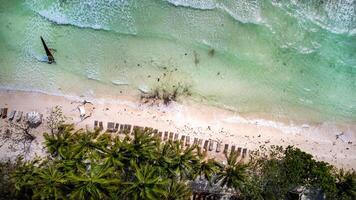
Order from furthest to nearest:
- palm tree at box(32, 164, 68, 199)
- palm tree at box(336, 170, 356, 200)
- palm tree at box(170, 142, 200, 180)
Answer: palm tree at box(336, 170, 356, 200) → palm tree at box(170, 142, 200, 180) → palm tree at box(32, 164, 68, 199)

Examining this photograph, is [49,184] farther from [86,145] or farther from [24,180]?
[86,145]

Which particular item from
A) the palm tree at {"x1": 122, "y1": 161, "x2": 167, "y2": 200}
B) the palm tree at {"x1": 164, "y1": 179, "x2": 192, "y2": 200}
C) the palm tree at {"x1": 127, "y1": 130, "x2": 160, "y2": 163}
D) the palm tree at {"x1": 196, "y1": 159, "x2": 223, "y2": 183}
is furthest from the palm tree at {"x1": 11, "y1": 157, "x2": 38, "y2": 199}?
the palm tree at {"x1": 196, "y1": 159, "x2": 223, "y2": 183}

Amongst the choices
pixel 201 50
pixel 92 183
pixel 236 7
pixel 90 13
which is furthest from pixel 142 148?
pixel 236 7

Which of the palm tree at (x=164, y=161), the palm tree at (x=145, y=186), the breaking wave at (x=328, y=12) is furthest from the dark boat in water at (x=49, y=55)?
the breaking wave at (x=328, y=12)

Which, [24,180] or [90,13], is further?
[90,13]

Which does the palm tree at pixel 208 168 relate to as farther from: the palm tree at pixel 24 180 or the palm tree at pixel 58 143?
the palm tree at pixel 24 180

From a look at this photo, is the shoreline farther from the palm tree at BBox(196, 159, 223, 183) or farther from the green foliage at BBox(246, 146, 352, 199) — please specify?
the palm tree at BBox(196, 159, 223, 183)
